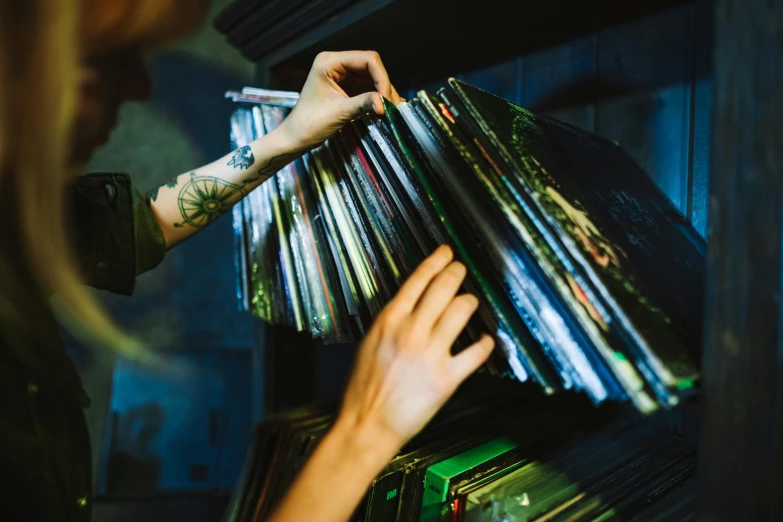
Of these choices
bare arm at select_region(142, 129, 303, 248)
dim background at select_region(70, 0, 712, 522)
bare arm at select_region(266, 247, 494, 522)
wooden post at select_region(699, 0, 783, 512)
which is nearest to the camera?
wooden post at select_region(699, 0, 783, 512)

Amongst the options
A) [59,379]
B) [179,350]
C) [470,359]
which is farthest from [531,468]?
[179,350]

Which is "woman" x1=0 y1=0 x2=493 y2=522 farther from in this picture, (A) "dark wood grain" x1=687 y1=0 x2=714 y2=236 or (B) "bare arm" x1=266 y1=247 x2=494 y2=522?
(A) "dark wood grain" x1=687 y1=0 x2=714 y2=236

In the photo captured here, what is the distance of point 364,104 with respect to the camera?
2.30 feet

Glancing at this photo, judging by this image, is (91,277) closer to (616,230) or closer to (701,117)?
(616,230)

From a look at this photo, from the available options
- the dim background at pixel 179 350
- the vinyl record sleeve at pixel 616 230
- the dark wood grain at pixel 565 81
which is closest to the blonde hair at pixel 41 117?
the dim background at pixel 179 350

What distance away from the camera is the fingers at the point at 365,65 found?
0.77 metres

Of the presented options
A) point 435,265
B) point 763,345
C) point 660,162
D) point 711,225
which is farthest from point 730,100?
point 660,162

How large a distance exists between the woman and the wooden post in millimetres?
232

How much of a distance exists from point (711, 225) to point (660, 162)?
0.48 meters

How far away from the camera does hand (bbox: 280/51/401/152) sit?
0.77 metres

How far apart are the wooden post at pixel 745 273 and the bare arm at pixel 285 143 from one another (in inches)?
16.1

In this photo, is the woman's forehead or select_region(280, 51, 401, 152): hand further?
the woman's forehead

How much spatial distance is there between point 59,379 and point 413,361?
921 mm

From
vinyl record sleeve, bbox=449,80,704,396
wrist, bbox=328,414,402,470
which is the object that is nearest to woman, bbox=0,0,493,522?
wrist, bbox=328,414,402,470
